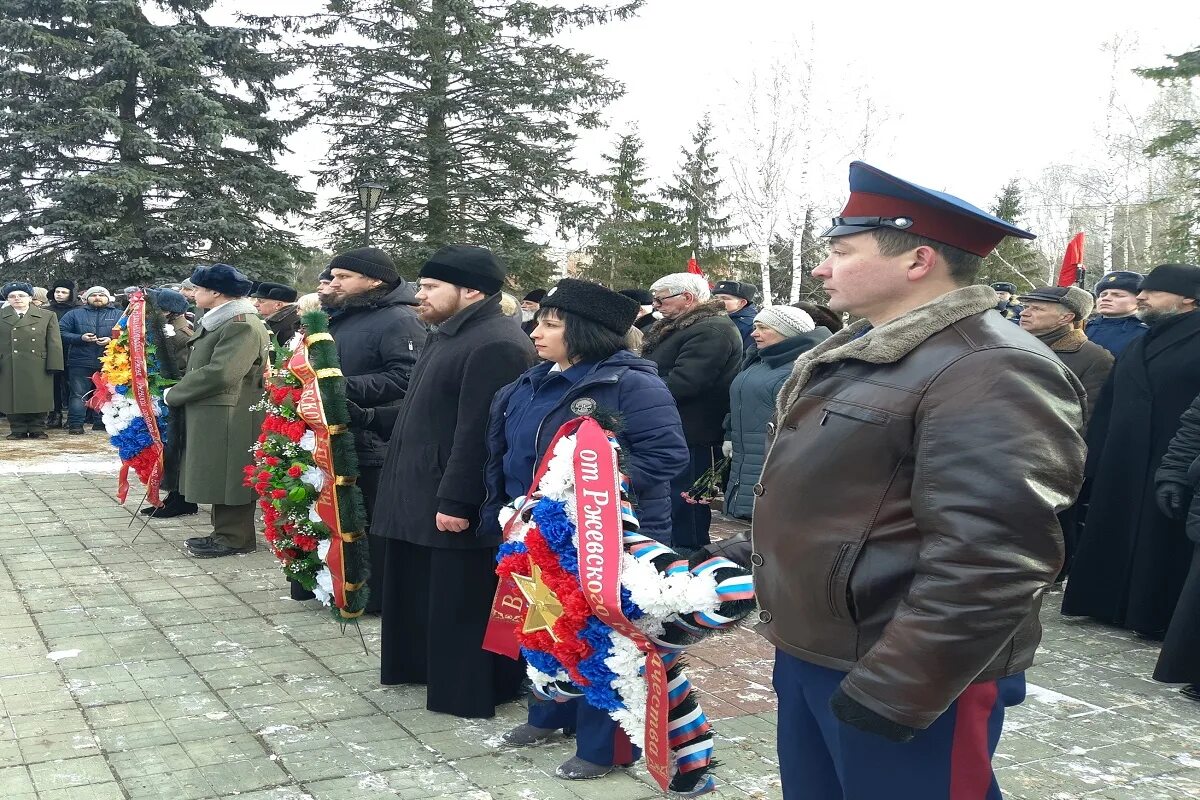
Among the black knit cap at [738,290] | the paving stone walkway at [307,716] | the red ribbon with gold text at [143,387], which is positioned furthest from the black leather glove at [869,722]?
the red ribbon with gold text at [143,387]

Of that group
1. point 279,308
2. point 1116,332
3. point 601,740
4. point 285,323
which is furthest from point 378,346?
point 1116,332

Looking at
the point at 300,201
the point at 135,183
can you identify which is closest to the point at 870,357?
the point at 135,183

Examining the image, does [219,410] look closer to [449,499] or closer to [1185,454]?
[449,499]

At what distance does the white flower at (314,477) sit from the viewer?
559 centimetres

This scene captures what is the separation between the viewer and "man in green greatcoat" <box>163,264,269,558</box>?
7785mm

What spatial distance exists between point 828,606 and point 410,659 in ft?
11.0

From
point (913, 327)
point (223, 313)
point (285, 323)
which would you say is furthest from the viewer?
point (285, 323)

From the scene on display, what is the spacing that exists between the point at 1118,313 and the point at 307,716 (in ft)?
21.4

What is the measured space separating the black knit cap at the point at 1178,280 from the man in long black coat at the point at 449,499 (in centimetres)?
389

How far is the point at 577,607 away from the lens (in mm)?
3656

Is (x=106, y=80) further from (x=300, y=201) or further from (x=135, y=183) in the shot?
(x=300, y=201)

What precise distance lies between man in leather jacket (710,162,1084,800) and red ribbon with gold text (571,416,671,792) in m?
1.03

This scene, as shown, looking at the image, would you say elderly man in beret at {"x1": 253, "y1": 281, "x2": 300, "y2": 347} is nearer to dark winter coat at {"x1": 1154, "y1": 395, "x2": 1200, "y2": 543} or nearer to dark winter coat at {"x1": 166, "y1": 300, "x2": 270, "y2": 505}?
dark winter coat at {"x1": 166, "y1": 300, "x2": 270, "y2": 505}

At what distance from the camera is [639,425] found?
4.05m
